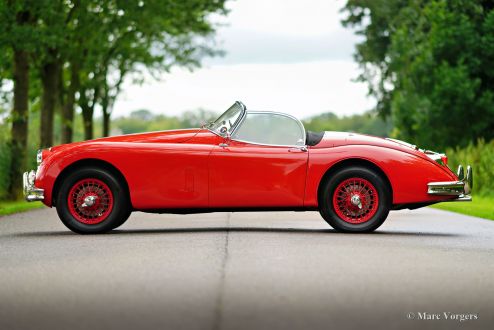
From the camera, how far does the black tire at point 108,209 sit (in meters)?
12.4

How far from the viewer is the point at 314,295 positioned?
736cm

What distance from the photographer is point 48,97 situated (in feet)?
112

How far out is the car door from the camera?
1233cm

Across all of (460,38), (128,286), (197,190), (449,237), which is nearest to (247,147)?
(197,190)

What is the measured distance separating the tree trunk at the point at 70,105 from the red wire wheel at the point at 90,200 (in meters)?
25.0

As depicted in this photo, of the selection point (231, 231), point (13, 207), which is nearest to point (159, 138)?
point (231, 231)

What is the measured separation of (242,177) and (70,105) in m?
27.9

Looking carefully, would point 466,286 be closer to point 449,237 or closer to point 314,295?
point 314,295

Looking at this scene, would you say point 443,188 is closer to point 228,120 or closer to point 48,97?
point 228,120

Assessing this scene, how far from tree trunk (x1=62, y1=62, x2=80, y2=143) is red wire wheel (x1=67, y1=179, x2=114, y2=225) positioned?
25.0 metres

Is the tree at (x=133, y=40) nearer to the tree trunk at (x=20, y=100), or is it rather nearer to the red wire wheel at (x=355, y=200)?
the tree trunk at (x=20, y=100)

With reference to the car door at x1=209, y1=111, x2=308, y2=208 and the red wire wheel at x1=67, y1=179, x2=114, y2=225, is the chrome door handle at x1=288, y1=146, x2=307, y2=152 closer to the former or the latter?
the car door at x1=209, y1=111, x2=308, y2=208

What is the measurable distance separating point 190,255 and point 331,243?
1.98 metres

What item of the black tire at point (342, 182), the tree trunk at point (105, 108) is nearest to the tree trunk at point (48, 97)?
the tree trunk at point (105, 108)
